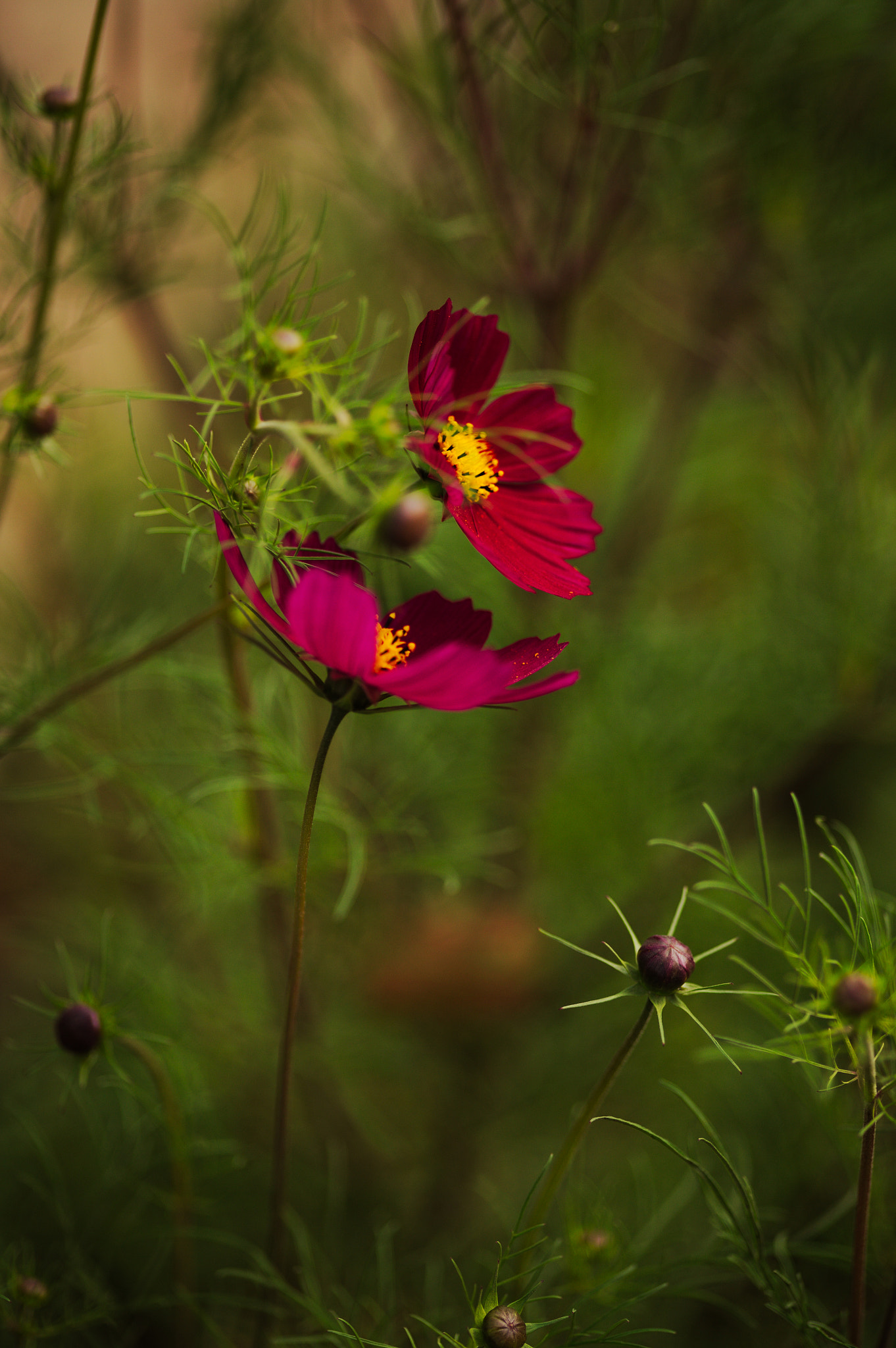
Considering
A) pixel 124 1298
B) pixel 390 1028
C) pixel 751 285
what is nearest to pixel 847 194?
pixel 751 285

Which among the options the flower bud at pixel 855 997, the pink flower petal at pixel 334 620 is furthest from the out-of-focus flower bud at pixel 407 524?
the flower bud at pixel 855 997

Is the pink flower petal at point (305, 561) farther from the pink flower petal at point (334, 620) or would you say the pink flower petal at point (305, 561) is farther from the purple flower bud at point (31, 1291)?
the purple flower bud at point (31, 1291)

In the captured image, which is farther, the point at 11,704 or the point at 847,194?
the point at 847,194

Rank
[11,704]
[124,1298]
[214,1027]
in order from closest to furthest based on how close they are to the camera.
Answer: [11,704]
[124,1298]
[214,1027]

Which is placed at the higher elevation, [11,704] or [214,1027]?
[11,704]

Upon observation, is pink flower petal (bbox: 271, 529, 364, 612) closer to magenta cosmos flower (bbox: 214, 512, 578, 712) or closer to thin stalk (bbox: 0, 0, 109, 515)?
magenta cosmos flower (bbox: 214, 512, 578, 712)

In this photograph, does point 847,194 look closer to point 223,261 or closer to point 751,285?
point 751,285
